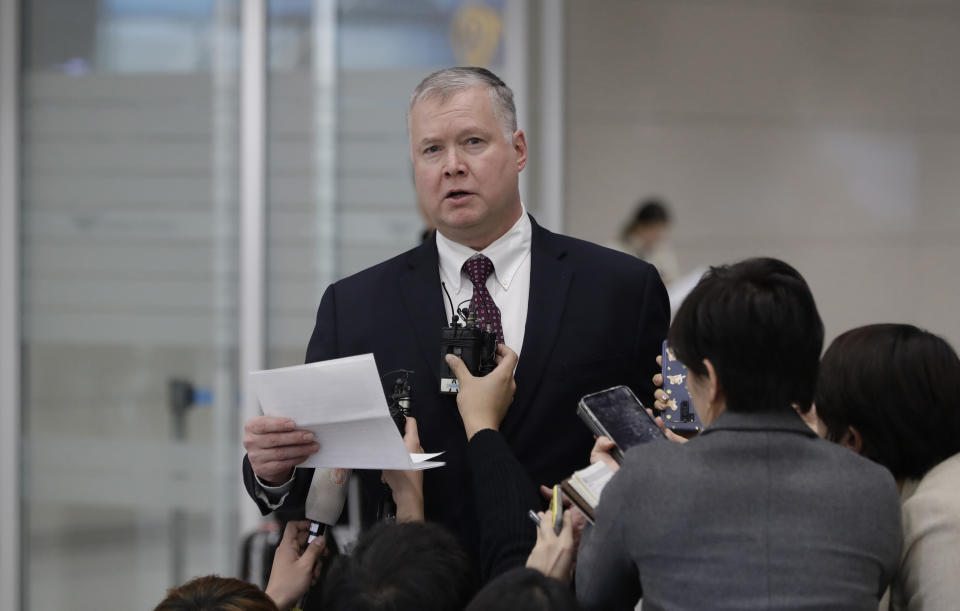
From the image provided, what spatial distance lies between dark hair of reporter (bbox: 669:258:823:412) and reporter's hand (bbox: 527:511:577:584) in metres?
0.34

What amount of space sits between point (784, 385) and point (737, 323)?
116 millimetres

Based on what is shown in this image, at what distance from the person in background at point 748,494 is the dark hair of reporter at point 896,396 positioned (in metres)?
0.25

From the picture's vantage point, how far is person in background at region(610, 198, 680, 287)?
559 centimetres

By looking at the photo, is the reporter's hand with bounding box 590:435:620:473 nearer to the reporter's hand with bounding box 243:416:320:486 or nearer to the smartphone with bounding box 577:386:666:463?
the smartphone with bounding box 577:386:666:463

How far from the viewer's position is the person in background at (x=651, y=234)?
559cm

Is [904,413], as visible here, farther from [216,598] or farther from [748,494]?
[216,598]

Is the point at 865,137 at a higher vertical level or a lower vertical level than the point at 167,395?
higher

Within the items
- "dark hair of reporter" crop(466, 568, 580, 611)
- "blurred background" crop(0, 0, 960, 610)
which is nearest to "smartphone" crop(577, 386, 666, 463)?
"dark hair of reporter" crop(466, 568, 580, 611)

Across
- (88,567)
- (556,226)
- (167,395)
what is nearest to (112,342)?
(167,395)

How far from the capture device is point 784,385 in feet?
5.39

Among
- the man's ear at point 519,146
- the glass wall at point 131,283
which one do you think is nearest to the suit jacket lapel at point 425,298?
the man's ear at point 519,146

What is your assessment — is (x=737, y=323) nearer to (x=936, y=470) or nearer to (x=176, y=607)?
(x=936, y=470)

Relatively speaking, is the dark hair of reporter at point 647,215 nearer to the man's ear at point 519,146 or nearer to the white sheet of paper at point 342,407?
the man's ear at point 519,146

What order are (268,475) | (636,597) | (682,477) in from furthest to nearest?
1. (268,475)
2. (636,597)
3. (682,477)
